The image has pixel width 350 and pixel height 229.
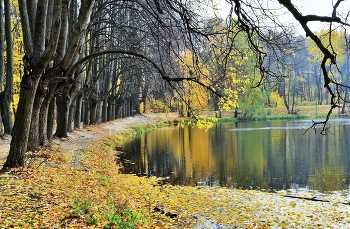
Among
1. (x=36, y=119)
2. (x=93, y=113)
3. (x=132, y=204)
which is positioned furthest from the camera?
(x=93, y=113)

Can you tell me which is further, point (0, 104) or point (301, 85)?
point (301, 85)

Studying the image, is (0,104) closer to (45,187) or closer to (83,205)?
(45,187)

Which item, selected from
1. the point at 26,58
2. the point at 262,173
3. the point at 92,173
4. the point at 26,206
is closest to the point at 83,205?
the point at 26,206

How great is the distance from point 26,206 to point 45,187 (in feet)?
5.31

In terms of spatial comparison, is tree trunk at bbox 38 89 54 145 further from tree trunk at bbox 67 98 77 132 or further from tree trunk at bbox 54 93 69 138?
tree trunk at bbox 67 98 77 132

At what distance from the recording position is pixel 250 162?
1619cm

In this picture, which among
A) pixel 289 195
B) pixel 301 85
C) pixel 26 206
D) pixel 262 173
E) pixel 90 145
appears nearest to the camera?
pixel 26 206

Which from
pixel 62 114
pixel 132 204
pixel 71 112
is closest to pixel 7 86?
pixel 62 114

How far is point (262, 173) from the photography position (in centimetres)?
1397

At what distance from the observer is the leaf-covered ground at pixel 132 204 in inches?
234

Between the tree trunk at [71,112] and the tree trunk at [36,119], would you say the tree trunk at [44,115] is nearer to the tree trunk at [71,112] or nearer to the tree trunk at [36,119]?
the tree trunk at [36,119]

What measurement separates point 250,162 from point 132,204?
9.18 m

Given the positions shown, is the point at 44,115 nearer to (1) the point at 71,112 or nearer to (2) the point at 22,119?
(2) the point at 22,119

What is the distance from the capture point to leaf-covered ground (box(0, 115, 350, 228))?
5945 mm
